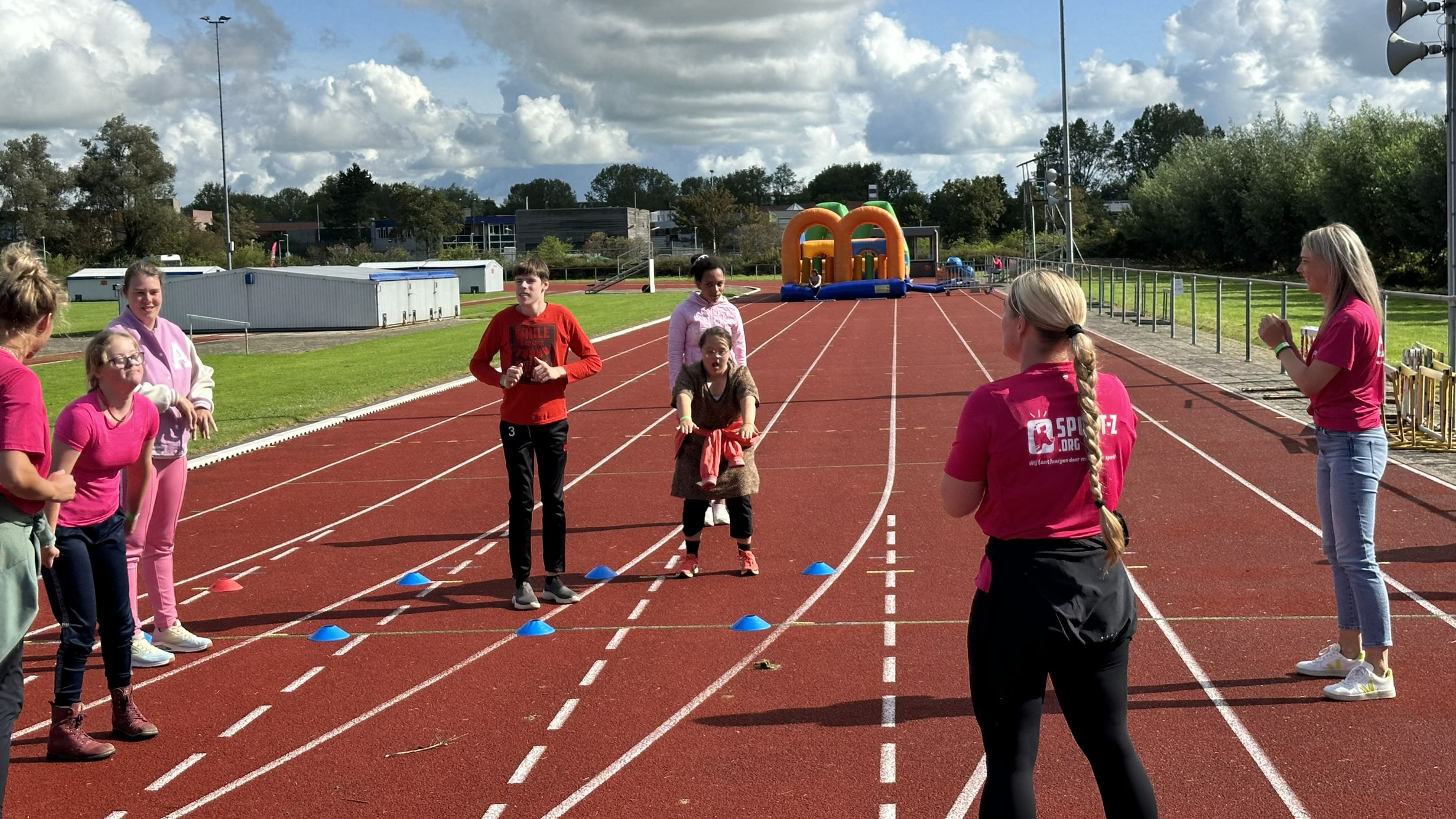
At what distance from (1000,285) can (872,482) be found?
41.6m

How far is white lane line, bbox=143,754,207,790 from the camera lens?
489 cm

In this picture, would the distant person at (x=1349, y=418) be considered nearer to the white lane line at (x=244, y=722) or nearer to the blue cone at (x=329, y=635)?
the white lane line at (x=244, y=722)

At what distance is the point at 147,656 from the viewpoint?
6449 millimetres

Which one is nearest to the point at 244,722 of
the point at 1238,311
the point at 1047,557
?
the point at 1047,557

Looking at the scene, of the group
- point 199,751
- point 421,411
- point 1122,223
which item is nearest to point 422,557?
point 199,751

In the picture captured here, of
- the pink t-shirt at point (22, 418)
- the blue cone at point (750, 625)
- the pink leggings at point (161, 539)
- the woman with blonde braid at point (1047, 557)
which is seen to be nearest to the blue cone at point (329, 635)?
the pink leggings at point (161, 539)

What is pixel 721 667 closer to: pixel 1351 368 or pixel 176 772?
pixel 176 772

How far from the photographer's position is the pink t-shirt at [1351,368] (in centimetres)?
502

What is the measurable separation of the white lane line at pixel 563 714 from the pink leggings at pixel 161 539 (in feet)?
7.28

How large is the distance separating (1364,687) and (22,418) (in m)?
4.88

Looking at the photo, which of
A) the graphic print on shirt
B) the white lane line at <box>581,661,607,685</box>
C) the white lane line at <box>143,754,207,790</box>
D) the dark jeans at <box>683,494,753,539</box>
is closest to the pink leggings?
the white lane line at <box>143,754,207,790</box>

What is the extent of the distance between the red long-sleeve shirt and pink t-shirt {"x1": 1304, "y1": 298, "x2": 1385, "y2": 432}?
3678 millimetres

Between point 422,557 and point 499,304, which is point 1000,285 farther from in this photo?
point 422,557

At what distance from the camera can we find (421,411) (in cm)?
1817
